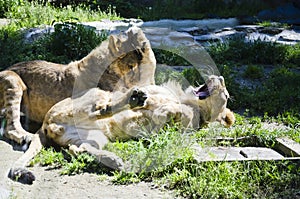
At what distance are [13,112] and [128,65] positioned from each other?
136 cm

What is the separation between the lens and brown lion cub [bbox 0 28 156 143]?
5.77 meters

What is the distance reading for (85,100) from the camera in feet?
17.6

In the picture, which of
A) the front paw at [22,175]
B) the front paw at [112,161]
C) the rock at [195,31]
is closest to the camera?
the front paw at [22,175]

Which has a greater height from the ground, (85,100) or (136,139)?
(85,100)

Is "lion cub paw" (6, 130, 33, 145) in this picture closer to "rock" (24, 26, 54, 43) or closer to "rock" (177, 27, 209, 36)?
"rock" (24, 26, 54, 43)

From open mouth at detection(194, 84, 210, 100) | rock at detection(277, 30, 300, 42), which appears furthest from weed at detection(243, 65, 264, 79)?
rock at detection(277, 30, 300, 42)

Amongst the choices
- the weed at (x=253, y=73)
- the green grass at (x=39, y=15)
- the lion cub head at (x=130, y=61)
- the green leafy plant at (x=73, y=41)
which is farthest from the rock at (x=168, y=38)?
the lion cub head at (x=130, y=61)

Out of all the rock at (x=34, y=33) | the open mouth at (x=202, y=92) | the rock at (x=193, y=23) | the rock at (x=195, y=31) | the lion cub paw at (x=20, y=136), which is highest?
the open mouth at (x=202, y=92)

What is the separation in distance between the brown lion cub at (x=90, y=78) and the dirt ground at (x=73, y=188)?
1199 mm

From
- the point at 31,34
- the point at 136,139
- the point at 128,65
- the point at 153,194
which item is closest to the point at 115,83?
the point at 128,65

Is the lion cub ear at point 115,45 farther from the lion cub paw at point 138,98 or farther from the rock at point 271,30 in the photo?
the rock at point 271,30

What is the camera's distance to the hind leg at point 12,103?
5590mm

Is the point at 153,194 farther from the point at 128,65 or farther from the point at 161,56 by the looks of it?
the point at 161,56

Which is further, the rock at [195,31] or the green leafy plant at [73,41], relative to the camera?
the rock at [195,31]
